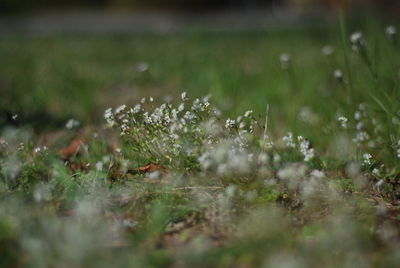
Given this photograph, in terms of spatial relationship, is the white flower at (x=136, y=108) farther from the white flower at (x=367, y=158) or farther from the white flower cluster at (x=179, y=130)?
the white flower at (x=367, y=158)

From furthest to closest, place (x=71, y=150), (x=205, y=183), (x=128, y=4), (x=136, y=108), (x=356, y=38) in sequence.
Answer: (x=128, y=4) → (x=71, y=150) → (x=356, y=38) → (x=136, y=108) → (x=205, y=183)

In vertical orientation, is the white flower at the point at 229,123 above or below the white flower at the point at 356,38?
below

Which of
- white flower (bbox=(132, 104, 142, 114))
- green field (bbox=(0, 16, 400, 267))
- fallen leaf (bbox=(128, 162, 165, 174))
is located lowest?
fallen leaf (bbox=(128, 162, 165, 174))

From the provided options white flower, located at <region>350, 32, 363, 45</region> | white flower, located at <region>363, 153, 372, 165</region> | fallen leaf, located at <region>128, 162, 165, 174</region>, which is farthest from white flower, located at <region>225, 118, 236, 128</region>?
white flower, located at <region>350, 32, 363, 45</region>

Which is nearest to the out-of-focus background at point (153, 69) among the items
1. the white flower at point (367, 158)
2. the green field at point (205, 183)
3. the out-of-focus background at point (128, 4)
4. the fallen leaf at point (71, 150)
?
the green field at point (205, 183)

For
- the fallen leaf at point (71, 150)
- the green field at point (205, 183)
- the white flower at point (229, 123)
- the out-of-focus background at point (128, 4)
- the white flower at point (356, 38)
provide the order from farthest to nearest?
the out-of-focus background at point (128, 4)
the fallen leaf at point (71, 150)
the white flower at point (356, 38)
the white flower at point (229, 123)
the green field at point (205, 183)

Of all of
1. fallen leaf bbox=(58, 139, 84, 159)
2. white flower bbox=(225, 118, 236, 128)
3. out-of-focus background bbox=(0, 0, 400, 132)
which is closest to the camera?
white flower bbox=(225, 118, 236, 128)

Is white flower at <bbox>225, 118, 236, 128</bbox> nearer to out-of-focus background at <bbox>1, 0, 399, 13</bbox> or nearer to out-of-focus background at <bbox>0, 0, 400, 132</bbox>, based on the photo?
out-of-focus background at <bbox>0, 0, 400, 132</bbox>

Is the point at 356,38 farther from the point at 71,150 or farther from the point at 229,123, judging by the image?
the point at 71,150

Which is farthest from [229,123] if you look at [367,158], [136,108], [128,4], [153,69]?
[128,4]

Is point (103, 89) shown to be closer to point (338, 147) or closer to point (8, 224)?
point (338, 147)

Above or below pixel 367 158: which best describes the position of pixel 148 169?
below

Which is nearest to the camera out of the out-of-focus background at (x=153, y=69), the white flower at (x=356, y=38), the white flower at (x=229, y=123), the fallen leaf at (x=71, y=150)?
the white flower at (x=229, y=123)
